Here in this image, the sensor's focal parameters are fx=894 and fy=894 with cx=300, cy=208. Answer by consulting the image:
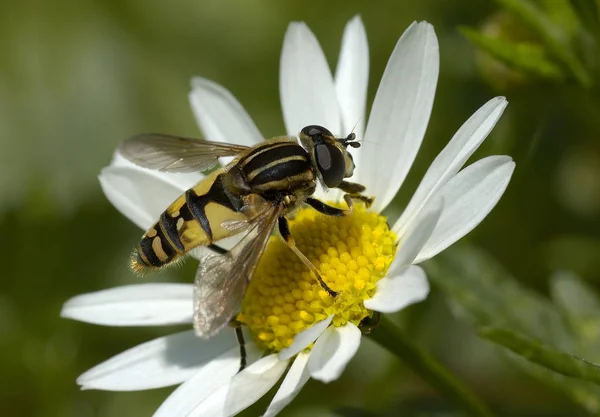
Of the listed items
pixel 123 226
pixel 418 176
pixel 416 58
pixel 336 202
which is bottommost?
pixel 123 226

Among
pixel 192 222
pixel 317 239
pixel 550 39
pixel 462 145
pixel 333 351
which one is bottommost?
pixel 333 351

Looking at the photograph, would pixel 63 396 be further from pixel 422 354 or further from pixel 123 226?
pixel 422 354

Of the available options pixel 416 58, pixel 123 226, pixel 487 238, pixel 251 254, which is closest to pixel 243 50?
pixel 123 226

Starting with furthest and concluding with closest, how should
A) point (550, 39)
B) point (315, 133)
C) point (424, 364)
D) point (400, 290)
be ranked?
1. point (550, 39)
2. point (315, 133)
3. point (424, 364)
4. point (400, 290)

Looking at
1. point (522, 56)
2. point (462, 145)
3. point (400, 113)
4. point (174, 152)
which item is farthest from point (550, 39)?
point (174, 152)

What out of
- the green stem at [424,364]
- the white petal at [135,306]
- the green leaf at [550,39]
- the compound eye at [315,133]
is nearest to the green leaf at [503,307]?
the green stem at [424,364]

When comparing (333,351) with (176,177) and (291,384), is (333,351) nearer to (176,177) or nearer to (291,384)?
(291,384)

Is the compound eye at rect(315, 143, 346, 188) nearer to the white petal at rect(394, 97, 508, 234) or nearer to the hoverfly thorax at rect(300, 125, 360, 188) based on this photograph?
the hoverfly thorax at rect(300, 125, 360, 188)
